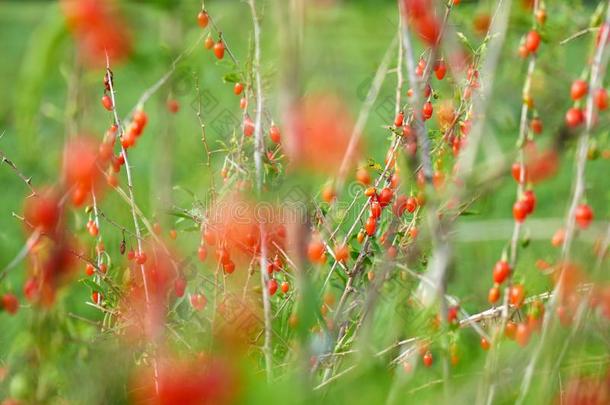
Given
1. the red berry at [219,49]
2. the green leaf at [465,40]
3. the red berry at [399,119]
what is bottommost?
the red berry at [399,119]

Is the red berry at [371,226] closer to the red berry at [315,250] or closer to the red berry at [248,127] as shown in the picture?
the red berry at [315,250]

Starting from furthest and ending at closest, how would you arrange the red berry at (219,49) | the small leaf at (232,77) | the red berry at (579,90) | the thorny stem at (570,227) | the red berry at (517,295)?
1. the red berry at (219,49)
2. the small leaf at (232,77)
3. the red berry at (517,295)
4. the red berry at (579,90)
5. the thorny stem at (570,227)

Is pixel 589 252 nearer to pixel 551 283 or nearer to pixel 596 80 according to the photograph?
pixel 596 80

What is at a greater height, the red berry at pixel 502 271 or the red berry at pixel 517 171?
the red berry at pixel 517 171

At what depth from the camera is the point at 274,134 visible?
1466 millimetres

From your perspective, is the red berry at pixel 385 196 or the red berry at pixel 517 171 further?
the red berry at pixel 385 196

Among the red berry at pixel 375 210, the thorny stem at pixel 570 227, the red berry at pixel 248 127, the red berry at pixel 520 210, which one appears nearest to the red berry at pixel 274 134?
the red berry at pixel 248 127

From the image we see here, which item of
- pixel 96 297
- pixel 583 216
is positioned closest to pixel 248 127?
pixel 96 297

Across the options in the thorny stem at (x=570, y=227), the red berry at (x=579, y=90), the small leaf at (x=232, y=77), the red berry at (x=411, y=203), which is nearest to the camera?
the thorny stem at (x=570, y=227)

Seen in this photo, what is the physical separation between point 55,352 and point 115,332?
441mm

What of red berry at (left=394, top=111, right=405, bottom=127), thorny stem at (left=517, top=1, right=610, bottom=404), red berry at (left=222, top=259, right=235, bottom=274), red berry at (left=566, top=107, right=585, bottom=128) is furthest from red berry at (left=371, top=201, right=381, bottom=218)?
thorny stem at (left=517, top=1, right=610, bottom=404)

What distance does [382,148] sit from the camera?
5395 mm

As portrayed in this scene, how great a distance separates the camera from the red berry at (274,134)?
4.80 ft

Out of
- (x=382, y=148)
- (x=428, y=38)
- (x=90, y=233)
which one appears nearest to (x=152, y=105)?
(x=382, y=148)
